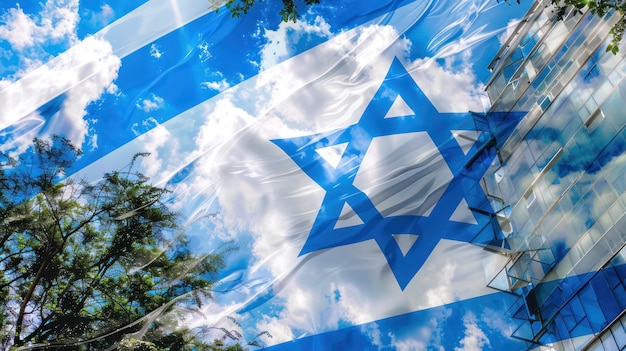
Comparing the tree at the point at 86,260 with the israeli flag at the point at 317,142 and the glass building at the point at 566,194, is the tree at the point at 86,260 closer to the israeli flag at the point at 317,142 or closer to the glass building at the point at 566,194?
the israeli flag at the point at 317,142

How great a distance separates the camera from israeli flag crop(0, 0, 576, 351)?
8781 millimetres

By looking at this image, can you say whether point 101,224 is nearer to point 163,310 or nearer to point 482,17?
point 163,310

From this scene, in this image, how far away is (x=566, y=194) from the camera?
1206cm

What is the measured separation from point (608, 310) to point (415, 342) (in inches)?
172

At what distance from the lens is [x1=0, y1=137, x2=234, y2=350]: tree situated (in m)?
9.51

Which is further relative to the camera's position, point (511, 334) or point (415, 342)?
point (511, 334)

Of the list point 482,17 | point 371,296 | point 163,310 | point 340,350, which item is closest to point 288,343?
point 340,350

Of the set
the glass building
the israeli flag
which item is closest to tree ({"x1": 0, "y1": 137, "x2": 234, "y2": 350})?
the israeli flag

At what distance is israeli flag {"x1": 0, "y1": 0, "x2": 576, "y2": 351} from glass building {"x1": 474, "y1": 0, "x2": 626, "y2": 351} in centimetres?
134

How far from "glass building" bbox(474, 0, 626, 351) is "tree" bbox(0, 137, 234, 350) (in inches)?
243

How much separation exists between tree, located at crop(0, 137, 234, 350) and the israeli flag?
0.46 m

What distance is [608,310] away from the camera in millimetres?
10031

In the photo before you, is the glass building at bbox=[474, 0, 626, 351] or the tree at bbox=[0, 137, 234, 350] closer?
the tree at bbox=[0, 137, 234, 350]

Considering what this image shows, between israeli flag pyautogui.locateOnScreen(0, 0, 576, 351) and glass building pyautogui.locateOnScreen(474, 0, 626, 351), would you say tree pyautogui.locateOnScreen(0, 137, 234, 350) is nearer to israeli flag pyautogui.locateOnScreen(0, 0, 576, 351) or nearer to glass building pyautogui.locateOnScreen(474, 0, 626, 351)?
israeli flag pyautogui.locateOnScreen(0, 0, 576, 351)
